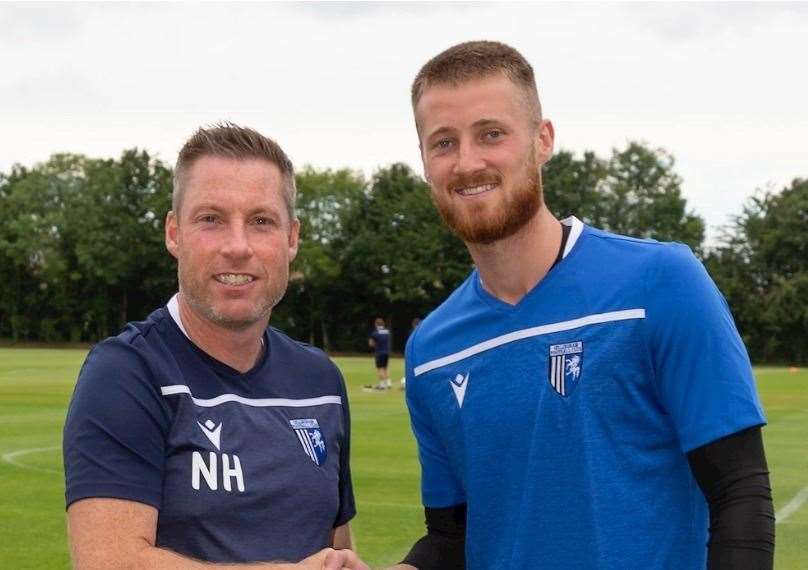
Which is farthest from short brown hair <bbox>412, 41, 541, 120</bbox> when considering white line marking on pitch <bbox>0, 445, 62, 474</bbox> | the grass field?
white line marking on pitch <bbox>0, 445, 62, 474</bbox>

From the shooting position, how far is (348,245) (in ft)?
268

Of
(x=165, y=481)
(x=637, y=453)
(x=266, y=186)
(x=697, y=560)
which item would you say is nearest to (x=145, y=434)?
(x=165, y=481)

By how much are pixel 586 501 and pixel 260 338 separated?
1.18 metres

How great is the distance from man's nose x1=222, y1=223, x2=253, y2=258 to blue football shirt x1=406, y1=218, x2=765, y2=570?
0.82 meters

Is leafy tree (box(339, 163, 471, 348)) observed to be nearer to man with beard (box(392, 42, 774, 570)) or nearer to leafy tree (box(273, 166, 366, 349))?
leafy tree (box(273, 166, 366, 349))

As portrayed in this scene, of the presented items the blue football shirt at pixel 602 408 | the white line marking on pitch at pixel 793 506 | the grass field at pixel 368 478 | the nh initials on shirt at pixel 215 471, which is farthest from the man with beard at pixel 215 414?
the white line marking on pitch at pixel 793 506

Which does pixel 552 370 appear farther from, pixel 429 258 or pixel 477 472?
pixel 429 258

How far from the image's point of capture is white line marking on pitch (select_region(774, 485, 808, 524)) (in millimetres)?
11336

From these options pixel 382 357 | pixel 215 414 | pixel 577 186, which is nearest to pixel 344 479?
pixel 215 414

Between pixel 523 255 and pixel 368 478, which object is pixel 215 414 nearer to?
pixel 523 255

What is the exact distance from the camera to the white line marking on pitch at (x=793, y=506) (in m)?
11.3

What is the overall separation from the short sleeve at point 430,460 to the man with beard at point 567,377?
14 centimetres

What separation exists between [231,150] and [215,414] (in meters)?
0.83

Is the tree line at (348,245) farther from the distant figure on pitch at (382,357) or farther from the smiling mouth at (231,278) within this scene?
the smiling mouth at (231,278)
